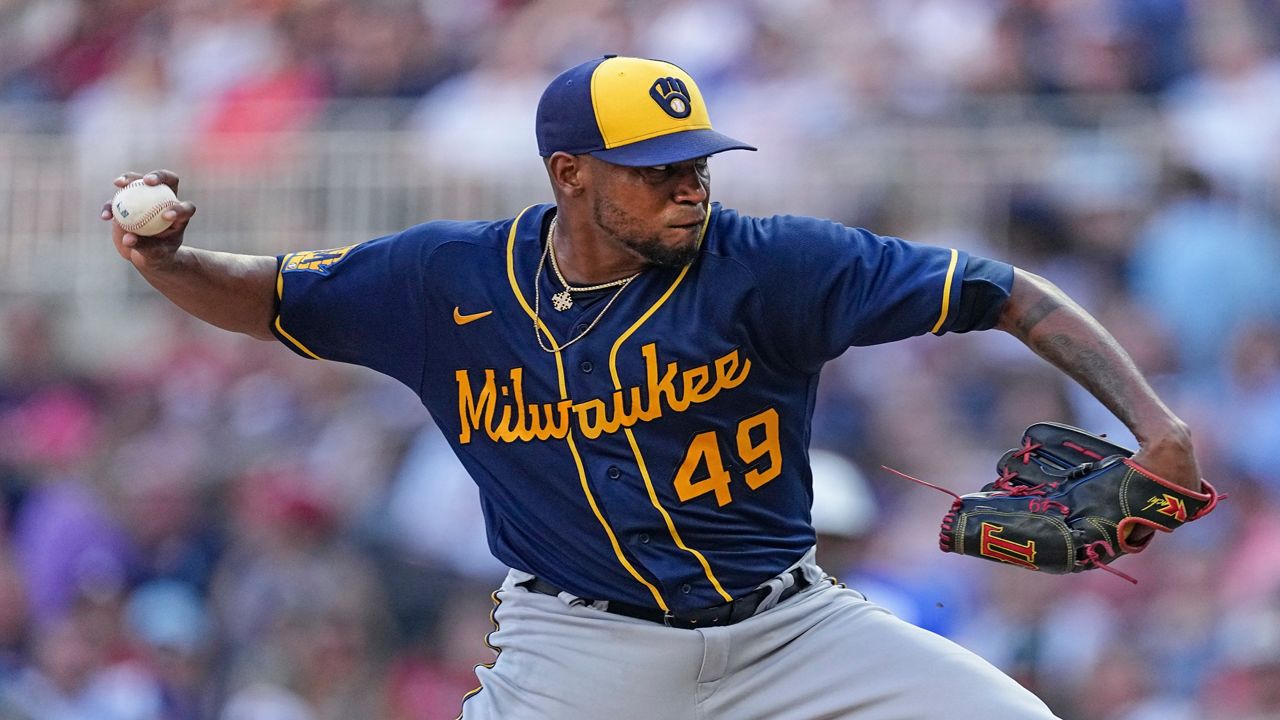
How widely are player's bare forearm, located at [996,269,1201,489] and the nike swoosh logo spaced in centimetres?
120

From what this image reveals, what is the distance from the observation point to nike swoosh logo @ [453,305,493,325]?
459 cm

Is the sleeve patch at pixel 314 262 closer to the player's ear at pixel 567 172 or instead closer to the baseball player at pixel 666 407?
the baseball player at pixel 666 407

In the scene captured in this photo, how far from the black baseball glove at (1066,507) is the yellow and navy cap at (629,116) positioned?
37.5 inches

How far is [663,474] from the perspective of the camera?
439 cm

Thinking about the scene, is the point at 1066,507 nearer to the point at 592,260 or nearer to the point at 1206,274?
the point at 592,260

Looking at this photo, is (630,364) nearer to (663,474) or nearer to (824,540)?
(663,474)

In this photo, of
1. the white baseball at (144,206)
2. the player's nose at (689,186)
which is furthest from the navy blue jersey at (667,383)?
the white baseball at (144,206)

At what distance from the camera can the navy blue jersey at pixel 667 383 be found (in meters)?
4.32

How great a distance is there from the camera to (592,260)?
458 cm

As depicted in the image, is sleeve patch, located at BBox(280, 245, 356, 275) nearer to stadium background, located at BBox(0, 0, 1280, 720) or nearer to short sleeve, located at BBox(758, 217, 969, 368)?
short sleeve, located at BBox(758, 217, 969, 368)

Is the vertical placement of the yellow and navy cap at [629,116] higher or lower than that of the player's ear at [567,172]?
higher

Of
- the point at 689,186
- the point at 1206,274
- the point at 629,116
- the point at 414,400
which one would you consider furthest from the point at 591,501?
the point at 414,400

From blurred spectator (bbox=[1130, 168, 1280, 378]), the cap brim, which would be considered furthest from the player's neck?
blurred spectator (bbox=[1130, 168, 1280, 378])

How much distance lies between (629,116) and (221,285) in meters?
1.12
